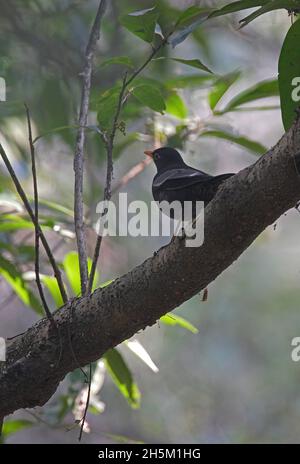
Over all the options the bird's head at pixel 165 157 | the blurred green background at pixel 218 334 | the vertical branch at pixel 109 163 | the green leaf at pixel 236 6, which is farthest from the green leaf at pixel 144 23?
the blurred green background at pixel 218 334

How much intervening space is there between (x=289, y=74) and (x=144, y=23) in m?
0.45

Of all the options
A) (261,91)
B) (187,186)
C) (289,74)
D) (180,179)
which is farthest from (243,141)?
(289,74)

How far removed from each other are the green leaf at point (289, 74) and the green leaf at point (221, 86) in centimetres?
143

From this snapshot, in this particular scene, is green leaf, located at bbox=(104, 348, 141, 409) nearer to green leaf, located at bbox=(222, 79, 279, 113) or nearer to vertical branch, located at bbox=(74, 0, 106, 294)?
vertical branch, located at bbox=(74, 0, 106, 294)

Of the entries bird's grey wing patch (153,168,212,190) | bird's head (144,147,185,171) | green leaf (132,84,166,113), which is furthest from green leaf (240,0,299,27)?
bird's head (144,147,185,171)

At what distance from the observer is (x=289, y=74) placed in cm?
190

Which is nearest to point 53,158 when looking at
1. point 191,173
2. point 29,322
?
point 29,322

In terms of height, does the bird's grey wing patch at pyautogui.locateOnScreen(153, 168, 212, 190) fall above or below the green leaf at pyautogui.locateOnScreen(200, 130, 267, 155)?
below

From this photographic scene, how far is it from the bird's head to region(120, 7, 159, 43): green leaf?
4.81 feet

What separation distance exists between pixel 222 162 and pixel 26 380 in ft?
24.6

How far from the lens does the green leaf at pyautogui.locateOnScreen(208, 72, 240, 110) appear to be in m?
3.33

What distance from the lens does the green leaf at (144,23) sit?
6.88 ft

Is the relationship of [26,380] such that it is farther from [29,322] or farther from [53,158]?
[29,322]

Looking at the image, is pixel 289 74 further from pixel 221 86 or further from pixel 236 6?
pixel 221 86
